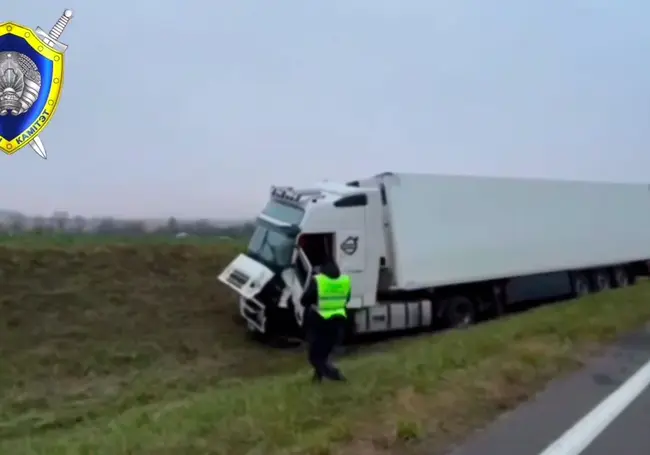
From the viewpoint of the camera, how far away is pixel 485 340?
12.1m

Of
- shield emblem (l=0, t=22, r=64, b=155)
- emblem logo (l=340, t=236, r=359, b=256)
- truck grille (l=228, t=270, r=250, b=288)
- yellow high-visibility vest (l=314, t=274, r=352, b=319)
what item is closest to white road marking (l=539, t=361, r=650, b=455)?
yellow high-visibility vest (l=314, t=274, r=352, b=319)

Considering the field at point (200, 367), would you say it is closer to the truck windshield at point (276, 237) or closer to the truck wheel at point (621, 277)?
the truck windshield at point (276, 237)

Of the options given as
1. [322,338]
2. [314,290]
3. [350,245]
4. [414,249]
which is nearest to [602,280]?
[414,249]

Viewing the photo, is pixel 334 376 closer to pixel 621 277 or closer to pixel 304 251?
pixel 304 251

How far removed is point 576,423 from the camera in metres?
6.96

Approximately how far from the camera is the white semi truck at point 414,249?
1534 cm

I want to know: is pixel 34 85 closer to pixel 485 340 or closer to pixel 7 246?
pixel 7 246

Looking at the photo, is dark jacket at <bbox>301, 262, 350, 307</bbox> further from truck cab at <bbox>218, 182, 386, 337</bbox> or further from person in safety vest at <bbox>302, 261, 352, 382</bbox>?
truck cab at <bbox>218, 182, 386, 337</bbox>

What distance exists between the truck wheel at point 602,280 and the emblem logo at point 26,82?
1651 centimetres

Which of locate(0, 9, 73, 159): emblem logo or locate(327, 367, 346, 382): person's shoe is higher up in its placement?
locate(0, 9, 73, 159): emblem logo

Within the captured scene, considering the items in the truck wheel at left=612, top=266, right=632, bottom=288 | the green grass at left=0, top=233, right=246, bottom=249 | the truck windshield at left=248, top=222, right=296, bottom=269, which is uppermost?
the truck windshield at left=248, top=222, right=296, bottom=269

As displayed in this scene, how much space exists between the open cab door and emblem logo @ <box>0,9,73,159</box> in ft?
16.8

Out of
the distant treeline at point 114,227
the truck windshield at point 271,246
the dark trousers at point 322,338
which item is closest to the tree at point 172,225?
the distant treeline at point 114,227

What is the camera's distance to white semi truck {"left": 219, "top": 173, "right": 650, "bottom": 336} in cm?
1534
